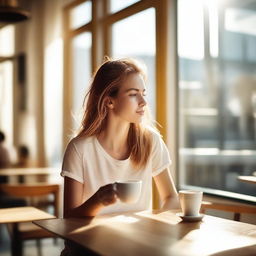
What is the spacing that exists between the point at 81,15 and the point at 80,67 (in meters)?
0.59

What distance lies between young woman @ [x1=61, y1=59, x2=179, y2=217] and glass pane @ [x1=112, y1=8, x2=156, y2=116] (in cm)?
190

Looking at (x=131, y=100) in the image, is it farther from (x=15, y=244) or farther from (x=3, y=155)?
(x=3, y=155)

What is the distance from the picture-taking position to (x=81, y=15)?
5352mm

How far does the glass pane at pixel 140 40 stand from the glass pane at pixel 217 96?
29 cm

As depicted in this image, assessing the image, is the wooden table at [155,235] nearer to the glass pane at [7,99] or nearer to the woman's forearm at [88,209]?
the woman's forearm at [88,209]

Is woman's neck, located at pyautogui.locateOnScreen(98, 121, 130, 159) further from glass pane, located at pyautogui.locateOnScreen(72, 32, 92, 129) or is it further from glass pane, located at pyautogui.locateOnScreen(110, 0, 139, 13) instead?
glass pane, located at pyautogui.locateOnScreen(72, 32, 92, 129)

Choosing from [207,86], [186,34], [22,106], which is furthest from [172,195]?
[22,106]

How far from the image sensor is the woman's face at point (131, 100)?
2029 mm

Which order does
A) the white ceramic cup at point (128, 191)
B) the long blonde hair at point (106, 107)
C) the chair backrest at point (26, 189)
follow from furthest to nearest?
the chair backrest at point (26, 189)
the long blonde hair at point (106, 107)
the white ceramic cup at point (128, 191)

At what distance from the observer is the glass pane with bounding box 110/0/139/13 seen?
436 cm

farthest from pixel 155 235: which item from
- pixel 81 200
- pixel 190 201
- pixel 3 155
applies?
pixel 3 155

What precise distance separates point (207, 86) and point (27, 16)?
1.71 meters

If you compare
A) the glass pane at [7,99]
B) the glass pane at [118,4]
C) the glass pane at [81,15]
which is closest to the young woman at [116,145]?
the glass pane at [118,4]

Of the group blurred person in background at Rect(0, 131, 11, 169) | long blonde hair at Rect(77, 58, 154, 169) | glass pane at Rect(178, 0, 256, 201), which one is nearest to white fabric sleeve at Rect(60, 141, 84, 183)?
long blonde hair at Rect(77, 58, 154, 169)
